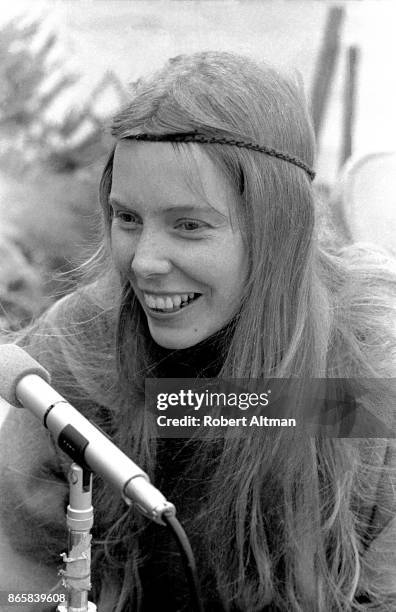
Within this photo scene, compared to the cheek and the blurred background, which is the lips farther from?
the blurred background

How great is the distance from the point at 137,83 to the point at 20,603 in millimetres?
700

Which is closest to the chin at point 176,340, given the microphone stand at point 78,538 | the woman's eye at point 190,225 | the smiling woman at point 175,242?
the smiling woman at point 175,242

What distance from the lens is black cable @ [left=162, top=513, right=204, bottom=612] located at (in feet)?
1.84

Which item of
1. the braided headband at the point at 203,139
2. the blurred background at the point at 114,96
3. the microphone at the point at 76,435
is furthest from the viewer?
the blurred background at the point at 114,96

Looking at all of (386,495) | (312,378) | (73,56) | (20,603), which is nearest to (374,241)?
(312,378)

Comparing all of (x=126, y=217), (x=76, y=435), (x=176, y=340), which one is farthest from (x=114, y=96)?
(x=76, y=435)

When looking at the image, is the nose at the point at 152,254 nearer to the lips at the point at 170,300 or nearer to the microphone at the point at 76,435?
the lips at the point at 170,300

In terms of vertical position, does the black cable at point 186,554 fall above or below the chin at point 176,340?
below

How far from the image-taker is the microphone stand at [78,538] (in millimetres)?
653

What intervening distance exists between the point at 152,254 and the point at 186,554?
1.18 ft

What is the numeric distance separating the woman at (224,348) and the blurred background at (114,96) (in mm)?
50

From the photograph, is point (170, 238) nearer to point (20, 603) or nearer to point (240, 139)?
point (240, 139)

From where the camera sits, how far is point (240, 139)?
0.80 meters

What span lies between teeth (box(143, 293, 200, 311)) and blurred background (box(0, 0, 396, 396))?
15cm
